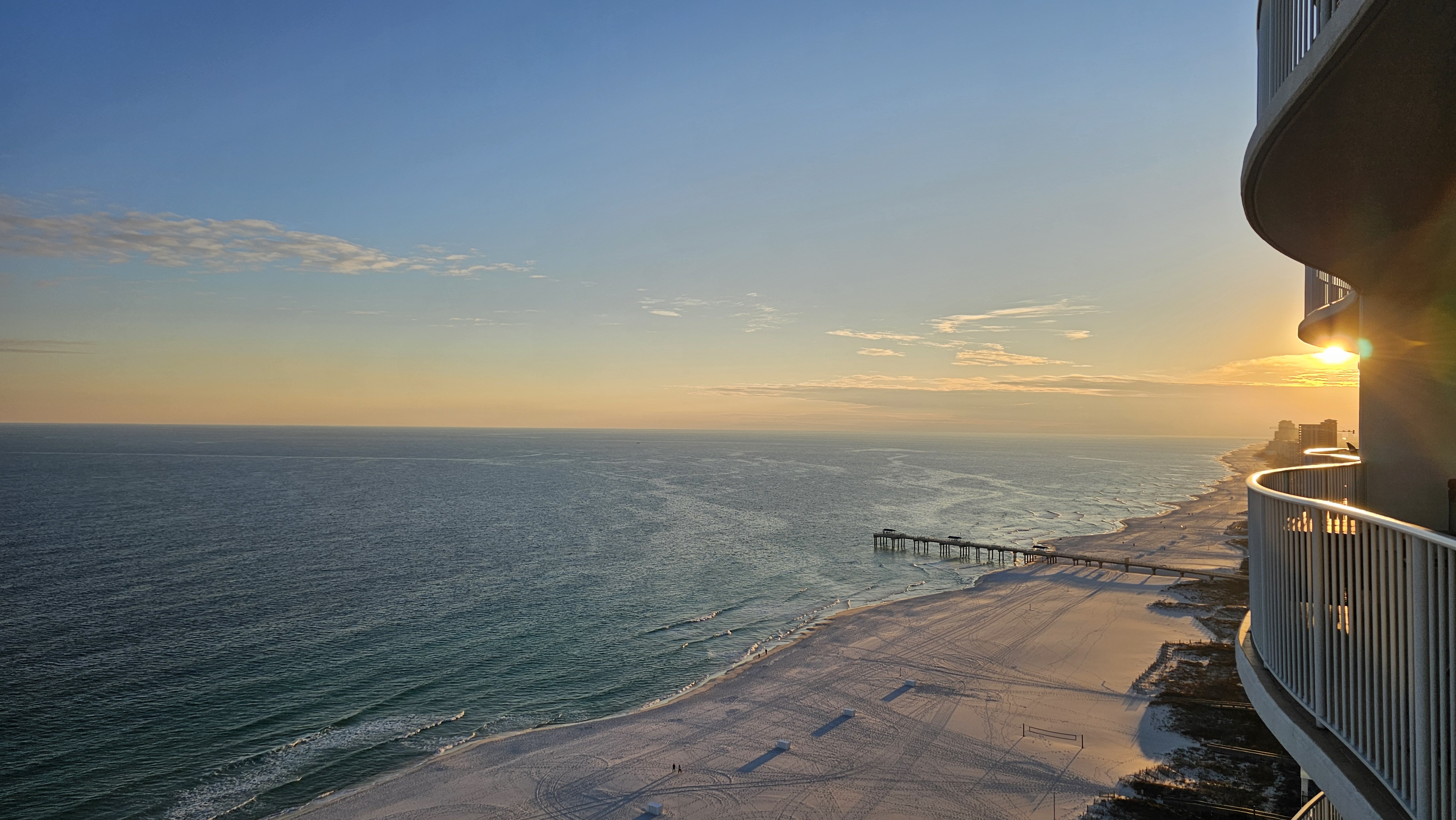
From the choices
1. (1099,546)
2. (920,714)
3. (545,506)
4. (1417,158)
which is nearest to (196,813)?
(920,714)

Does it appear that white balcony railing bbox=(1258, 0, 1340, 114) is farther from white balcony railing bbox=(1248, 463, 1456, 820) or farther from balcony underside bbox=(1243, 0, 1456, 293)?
white balcony railing bbox=(1248, 463, 1456, 820)

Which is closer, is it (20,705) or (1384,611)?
(1384,611)

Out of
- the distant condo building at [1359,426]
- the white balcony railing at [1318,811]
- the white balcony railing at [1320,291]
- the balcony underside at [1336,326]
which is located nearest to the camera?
the distant condo building at [1359,426]

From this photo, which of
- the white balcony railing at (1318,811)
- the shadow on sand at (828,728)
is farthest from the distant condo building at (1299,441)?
the shadow on sand at (828,728)

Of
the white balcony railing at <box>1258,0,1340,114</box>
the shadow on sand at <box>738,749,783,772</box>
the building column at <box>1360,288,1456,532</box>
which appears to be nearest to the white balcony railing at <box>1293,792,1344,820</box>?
the building column at <box>1360,288,1456,532</box>

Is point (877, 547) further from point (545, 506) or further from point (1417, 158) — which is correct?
point (1417, 158)

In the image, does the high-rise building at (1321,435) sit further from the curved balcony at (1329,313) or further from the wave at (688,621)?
the wave at (688,621)
